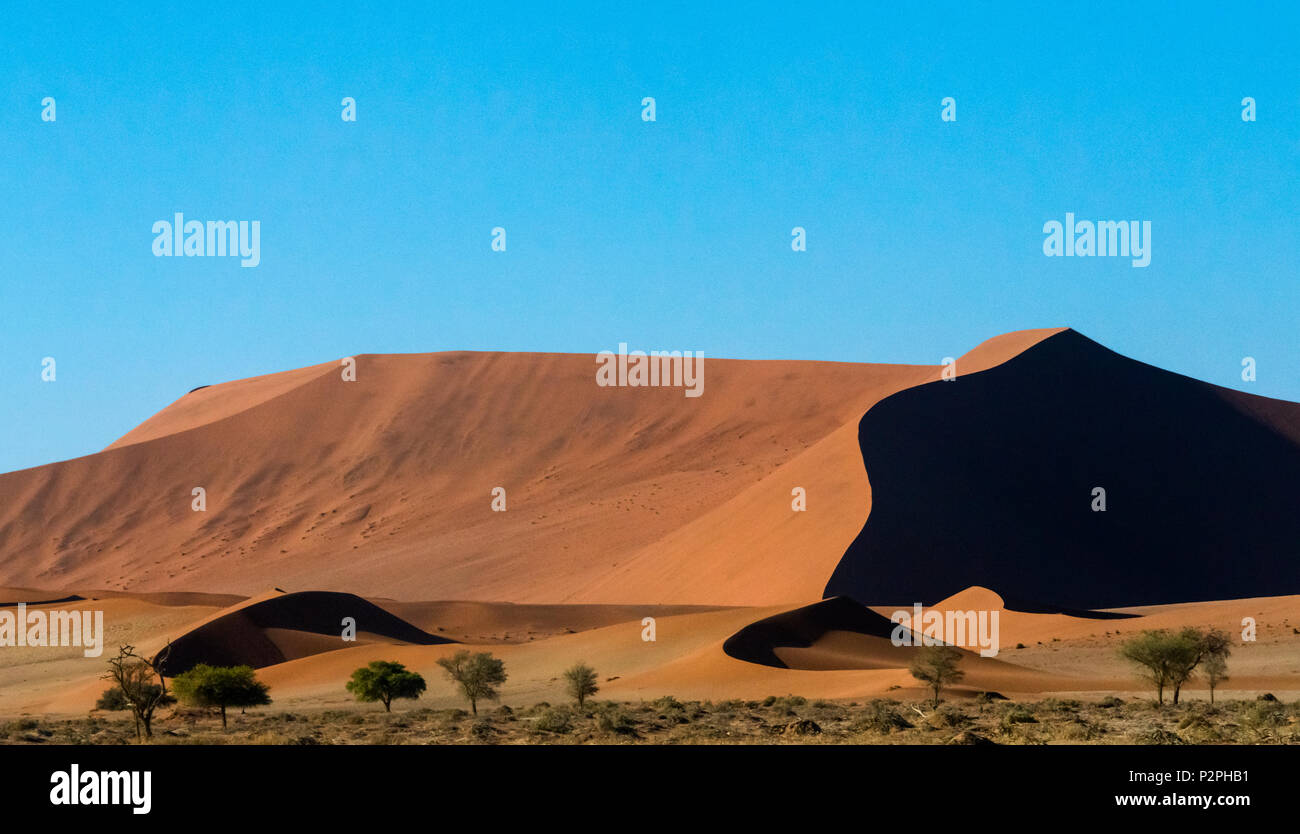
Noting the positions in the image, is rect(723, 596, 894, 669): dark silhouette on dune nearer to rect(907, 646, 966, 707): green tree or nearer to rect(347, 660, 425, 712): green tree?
rect(907, 646, 966, 707): green tree

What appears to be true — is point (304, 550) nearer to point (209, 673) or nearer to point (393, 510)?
point (393, 510)

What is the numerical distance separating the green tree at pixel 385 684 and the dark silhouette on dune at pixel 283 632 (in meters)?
11.3

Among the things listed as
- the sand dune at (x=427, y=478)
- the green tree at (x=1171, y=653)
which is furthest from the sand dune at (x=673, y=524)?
the green tree at (x=1171, y=653)

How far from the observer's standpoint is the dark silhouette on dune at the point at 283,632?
4831 cm

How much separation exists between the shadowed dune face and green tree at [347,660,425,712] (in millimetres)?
30742

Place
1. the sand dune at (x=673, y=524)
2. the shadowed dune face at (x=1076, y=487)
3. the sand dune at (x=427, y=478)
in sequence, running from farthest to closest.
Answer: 1. the sand dune at (x=427, y=478)
2. the shadowed dune face at (x=1076, y=487)
3. the sand dune at (x=673, y=524)

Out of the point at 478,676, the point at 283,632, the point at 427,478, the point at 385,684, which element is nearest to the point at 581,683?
the point at 478,676

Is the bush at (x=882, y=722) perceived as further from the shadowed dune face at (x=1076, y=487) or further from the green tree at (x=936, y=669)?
the shadowed dune face at (x=1076, y=487)

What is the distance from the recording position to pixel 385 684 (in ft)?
124

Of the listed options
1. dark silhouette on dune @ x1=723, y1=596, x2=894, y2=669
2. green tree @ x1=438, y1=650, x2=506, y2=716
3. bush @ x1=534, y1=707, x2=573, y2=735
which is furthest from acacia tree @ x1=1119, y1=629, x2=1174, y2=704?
green tree @ x1=438, y1=650, x2=506, y2=716
